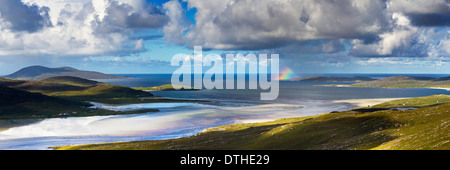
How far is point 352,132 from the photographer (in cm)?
7938

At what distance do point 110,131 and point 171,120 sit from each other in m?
32.6

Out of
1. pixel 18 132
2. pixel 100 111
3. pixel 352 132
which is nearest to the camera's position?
pixel 352 132

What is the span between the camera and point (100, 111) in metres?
189

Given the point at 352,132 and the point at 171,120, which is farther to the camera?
the point at 171,120

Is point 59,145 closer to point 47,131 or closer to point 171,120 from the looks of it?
point 47,131
